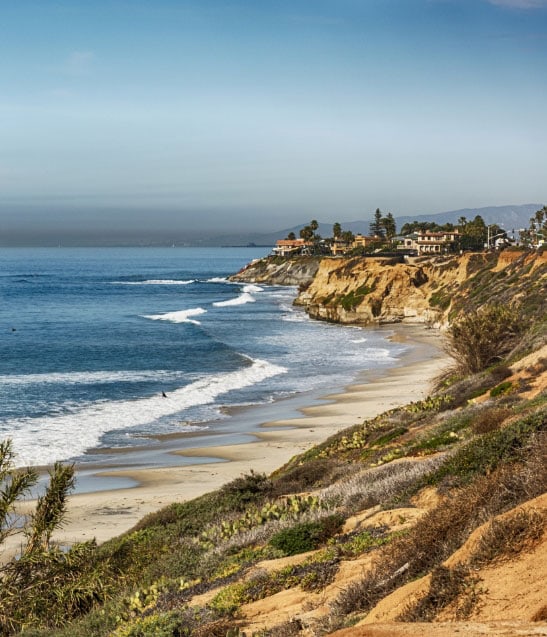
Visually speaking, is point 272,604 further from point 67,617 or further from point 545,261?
point 545,261

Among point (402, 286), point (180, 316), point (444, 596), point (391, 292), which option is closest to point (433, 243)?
point (402, 286)

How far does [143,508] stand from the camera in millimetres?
22172

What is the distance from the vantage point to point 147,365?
4997cm

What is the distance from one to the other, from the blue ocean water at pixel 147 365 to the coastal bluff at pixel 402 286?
207 inches

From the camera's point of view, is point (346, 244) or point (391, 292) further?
point (346, 244)

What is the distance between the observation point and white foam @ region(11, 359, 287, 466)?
29188mm

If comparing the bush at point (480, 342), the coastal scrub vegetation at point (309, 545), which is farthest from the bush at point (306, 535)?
the bush at point (480, 342)

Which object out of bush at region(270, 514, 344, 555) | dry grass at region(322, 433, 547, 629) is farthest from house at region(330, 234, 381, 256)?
dry grass at region(322, 433, 547, 629)

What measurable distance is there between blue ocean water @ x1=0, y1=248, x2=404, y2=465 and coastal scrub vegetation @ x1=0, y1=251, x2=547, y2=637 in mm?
14408

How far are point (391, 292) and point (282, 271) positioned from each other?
71.1 metres

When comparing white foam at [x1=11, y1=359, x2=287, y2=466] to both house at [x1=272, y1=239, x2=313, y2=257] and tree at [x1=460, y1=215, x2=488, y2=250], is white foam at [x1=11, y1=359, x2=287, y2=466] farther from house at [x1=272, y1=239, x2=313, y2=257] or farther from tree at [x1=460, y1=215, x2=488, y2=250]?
house at [x1=272, y1=239, x2=313, y2=257]

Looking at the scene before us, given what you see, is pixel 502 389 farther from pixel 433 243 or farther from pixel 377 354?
pixel 433 243

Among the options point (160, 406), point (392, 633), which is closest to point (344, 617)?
point (392, 633)

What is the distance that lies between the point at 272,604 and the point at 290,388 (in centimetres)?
3282
